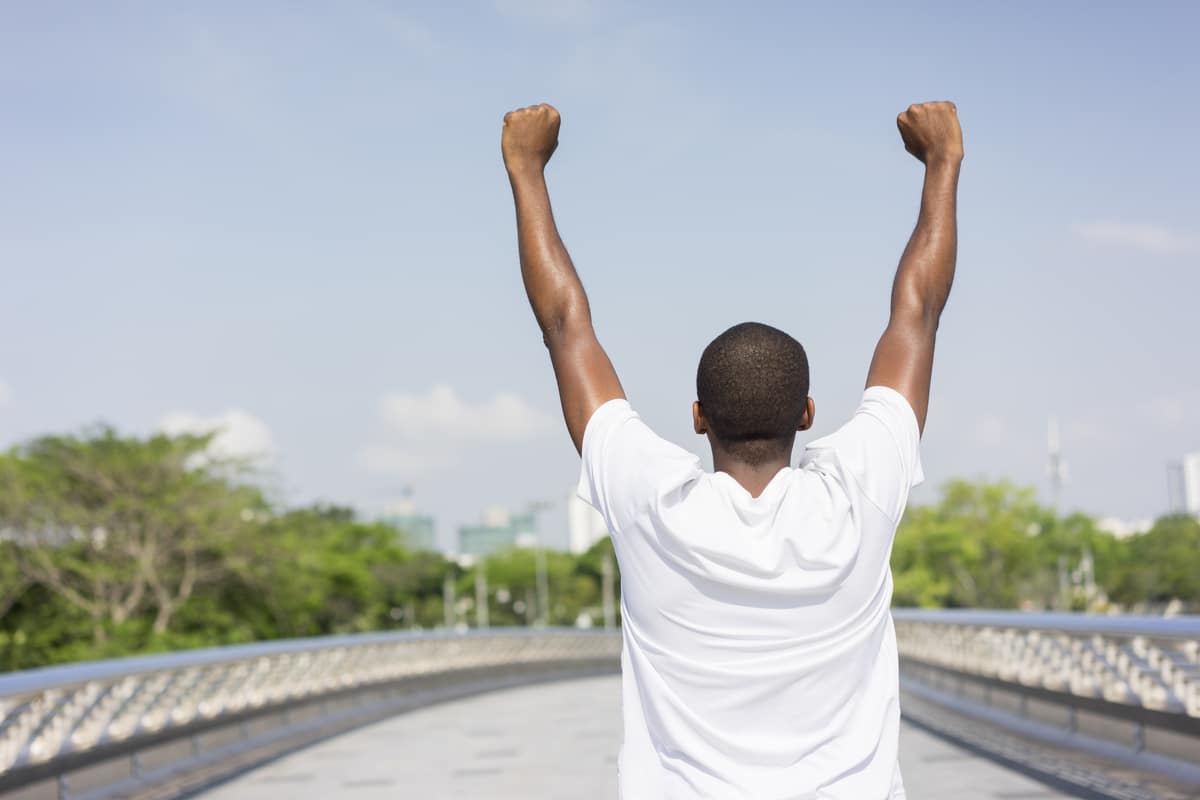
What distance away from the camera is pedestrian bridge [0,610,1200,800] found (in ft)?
30.2

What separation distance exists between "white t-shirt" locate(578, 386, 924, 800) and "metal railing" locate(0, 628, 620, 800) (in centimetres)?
671

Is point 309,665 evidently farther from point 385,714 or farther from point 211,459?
point 211,459

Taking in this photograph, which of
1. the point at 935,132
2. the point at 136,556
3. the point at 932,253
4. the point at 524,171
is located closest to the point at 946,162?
the point at 935,132

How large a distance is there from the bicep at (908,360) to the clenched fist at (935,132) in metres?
0.34

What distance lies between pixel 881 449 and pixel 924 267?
41cm

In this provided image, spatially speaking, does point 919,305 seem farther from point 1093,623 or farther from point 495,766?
point 495,766

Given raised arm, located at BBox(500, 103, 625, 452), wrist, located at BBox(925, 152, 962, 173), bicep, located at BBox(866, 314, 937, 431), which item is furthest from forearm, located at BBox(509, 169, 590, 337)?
wrist, located at BBox(925, 152, 962, 173)

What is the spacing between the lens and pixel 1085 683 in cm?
1109

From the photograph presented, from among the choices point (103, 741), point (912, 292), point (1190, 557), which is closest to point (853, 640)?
point (912, 292)

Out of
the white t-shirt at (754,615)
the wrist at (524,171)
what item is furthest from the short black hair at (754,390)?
the wrist at (524,171)

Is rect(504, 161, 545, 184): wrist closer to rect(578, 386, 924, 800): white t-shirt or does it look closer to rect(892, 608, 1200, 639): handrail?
rect(578, 386, 924, 800): white t-shirt

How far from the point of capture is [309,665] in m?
16.1

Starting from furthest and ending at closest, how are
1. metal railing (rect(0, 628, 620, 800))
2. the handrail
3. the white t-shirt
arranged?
1. metal railing (rect(0, 628, 620, 800))
2. the handrail
3. the white t-shirt

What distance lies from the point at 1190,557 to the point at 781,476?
100641mm
